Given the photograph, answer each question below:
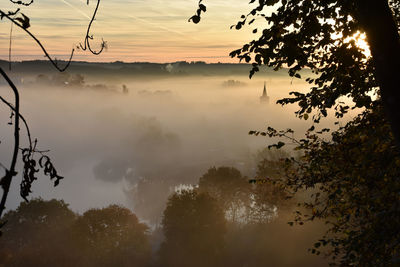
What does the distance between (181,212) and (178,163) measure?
246 feet

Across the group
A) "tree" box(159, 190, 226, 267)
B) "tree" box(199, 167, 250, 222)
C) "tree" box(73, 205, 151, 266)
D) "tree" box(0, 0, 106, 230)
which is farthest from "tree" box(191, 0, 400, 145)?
"tree" box(199, 167, 250, 222)

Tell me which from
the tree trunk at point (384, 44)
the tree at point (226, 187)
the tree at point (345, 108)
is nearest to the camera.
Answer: the tree trunk at point (384, 44)

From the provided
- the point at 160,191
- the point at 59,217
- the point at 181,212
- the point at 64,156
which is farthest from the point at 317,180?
the point at 64,156

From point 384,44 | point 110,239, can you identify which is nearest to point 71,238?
point 110,239

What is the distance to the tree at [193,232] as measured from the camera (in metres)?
33.9

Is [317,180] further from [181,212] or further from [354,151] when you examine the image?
[181,212]

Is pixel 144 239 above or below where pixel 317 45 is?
below

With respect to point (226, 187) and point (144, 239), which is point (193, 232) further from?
point (226, 187)

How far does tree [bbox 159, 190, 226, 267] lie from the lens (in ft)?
111

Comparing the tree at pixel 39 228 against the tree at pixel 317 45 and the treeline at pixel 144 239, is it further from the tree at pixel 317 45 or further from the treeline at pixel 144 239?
the tree at pixel 317 45

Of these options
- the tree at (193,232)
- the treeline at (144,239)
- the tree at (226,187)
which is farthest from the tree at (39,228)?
the tree at (226,187)

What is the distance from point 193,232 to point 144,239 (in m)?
7.59

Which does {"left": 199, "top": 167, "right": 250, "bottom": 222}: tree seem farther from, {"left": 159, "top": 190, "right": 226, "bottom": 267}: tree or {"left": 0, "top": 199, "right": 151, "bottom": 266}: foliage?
{"left": 0, "top": 199, "right": 151, "bottom": 266}: foliage

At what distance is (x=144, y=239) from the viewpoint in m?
38.2
